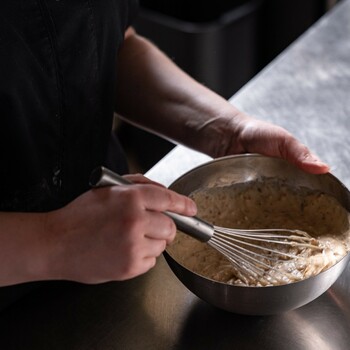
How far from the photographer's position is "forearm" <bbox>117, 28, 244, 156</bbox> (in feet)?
3.52

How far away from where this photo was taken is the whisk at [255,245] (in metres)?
0.85

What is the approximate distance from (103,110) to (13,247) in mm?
344

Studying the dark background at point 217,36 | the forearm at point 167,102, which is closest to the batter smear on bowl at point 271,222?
the forearm at point 167,102

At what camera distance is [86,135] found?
1.02 m

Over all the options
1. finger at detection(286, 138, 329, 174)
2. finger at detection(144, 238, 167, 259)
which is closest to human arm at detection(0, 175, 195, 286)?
finger at detection(144, 238, 167, 259)

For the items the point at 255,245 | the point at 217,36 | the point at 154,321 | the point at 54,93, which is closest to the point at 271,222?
the point at 255,245

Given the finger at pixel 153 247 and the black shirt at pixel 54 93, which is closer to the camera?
the finger at pixel 153 247

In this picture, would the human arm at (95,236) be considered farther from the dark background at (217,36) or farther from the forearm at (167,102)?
the dark background at (217,36)

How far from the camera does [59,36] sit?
2.99 feet

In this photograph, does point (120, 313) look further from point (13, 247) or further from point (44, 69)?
point (44, 69)

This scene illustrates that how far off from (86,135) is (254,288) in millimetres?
386

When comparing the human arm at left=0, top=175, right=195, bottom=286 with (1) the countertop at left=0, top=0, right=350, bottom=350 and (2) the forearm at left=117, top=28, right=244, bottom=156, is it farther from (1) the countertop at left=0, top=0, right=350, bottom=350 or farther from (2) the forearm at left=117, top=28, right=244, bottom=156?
(2) the forearm at left=117, top=28, right=244, bottom=156

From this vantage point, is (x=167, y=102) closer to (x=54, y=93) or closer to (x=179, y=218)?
(x=54, y=93)

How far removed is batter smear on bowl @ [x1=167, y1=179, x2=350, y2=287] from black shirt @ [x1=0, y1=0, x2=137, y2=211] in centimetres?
19
